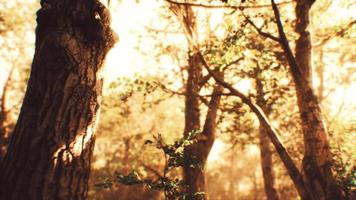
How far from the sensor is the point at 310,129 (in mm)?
6121

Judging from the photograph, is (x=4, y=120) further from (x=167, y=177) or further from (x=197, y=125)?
(x=167, y=177)

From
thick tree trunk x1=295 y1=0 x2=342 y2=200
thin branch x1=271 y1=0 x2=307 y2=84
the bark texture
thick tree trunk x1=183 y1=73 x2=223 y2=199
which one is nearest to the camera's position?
thick tree trunk x1=295 y1=0 x2=342 y2=200

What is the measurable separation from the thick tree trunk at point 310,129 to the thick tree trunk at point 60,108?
15.0ft

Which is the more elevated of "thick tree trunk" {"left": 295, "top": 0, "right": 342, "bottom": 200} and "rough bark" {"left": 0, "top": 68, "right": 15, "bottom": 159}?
"rough bark" {"left": 0, "top": 68, "right": 15, "bottom": 159}

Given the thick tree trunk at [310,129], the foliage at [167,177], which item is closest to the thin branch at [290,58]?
the thick tree trunk at [310,129]

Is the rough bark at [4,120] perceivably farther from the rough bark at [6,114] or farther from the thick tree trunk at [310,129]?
the thick tree trunk at [310,129]

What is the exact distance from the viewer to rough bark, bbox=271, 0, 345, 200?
5.67m

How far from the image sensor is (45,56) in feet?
8.73

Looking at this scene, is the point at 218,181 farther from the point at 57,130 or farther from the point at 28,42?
the point at 57,130

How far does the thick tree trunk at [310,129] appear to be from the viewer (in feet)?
18.6

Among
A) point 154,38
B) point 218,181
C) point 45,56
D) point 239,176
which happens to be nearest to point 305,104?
point 45,56

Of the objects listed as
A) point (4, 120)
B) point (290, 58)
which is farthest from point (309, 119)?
point (4, 120)

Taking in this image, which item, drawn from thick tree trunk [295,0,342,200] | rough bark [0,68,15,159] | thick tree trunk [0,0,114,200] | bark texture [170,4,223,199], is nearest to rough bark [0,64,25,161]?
rough bark [0,68,15,159]

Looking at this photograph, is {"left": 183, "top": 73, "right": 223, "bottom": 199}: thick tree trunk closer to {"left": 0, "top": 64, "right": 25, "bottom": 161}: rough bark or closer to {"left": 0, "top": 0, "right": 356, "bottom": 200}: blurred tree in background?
{"left": 0, "top": 0, "right": 356, "bottom": 200}: blurred tree in background
